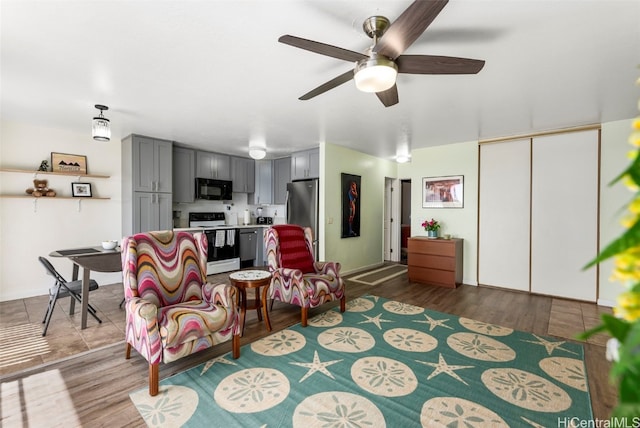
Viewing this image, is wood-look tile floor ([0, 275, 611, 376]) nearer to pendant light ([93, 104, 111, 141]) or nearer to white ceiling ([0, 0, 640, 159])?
pendant light ([93, 104, 111, 141])

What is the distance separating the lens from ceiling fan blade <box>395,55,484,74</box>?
1.74m

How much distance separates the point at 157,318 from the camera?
2.11m

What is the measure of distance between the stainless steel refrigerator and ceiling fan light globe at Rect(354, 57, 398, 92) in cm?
342

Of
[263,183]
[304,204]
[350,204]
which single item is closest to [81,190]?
[263,183]

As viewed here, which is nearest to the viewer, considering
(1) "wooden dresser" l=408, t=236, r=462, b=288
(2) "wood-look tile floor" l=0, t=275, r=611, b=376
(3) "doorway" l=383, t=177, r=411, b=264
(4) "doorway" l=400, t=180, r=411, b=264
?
(2) "wood-look tile floor" l=0, t=275, r=611, b=376

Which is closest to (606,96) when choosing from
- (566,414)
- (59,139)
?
(566,414)

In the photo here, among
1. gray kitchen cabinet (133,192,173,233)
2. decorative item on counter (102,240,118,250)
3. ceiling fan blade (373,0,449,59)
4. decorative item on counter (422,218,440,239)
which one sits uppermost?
ceiling fan blade (373,0,449,59)

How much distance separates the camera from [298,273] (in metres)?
3.18

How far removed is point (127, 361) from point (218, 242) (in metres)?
3.12

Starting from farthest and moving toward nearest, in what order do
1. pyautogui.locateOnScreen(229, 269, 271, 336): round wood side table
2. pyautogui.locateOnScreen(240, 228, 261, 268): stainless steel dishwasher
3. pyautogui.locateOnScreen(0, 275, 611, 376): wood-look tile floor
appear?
pyautogui.locateOnScreen(240, 228, 261, 268): stainless steel dishwasher → pyautogui.locateOnScreen(229, 269, 271, 336): round wood side table → pyautogui.locateOnScreen(0, 275, 611, 376): wood-look tile floor

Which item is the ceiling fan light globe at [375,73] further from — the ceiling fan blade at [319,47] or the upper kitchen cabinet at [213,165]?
the upper kitchen cabinet at [213,165]

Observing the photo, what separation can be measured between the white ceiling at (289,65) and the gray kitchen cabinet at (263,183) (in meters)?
2.34

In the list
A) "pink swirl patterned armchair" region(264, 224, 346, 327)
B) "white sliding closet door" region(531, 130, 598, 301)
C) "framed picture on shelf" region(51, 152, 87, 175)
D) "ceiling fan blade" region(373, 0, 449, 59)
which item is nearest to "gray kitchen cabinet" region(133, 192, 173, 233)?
"framed picture on shelf" region(51, 152, 87, 175)

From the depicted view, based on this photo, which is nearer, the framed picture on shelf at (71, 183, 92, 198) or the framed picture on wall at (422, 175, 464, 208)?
the framed picture on shelf at (71, 183, 92, 198)
